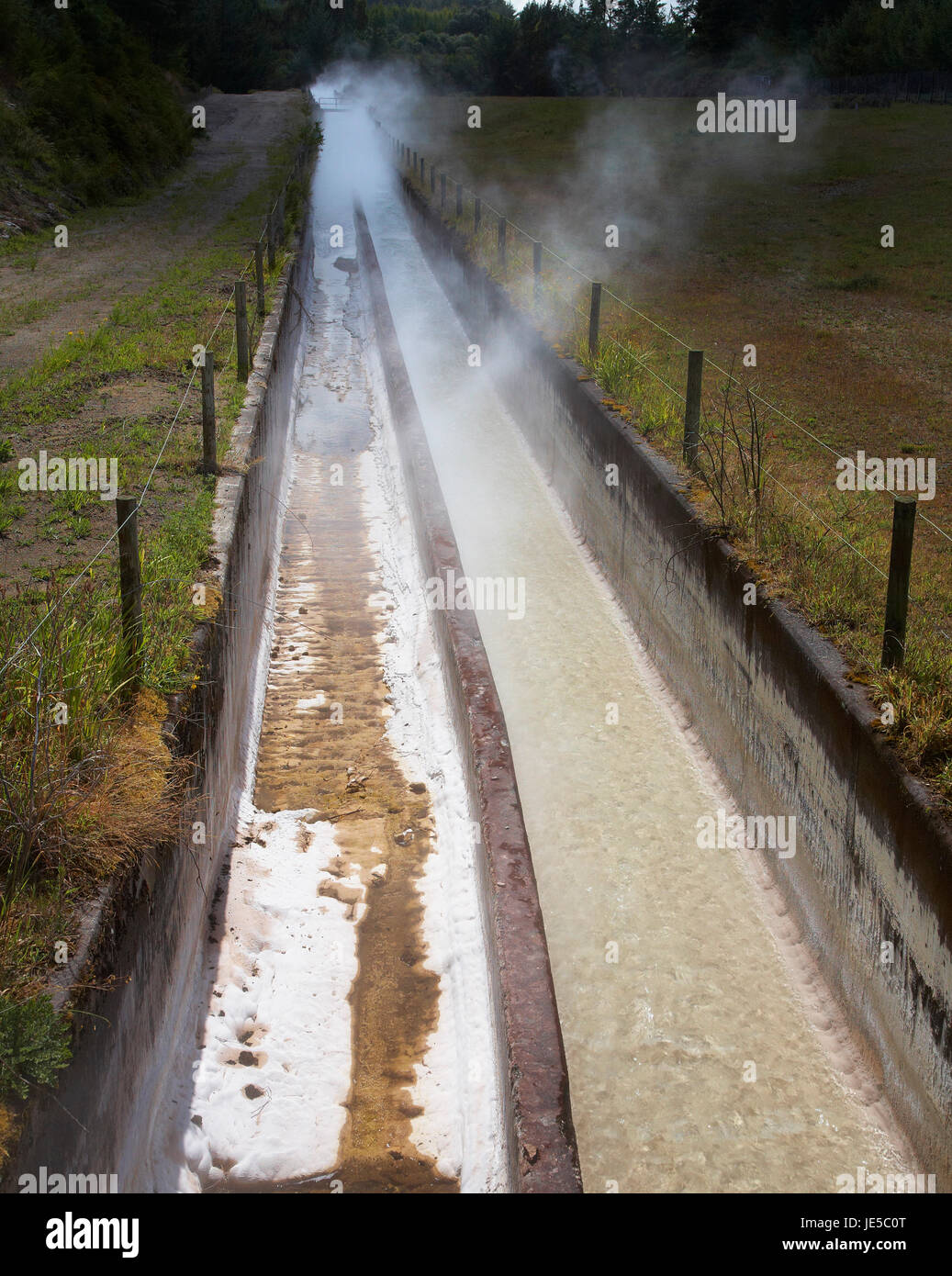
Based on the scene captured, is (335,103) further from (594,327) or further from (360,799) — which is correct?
(360,799)

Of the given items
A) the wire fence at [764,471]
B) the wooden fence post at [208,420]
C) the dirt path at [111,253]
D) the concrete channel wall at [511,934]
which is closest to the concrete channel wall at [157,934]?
the wooden fence post at [208,420]

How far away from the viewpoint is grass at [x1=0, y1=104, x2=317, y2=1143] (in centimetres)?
423

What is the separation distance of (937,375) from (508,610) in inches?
252

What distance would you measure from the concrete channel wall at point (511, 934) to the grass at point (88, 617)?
1.60 m

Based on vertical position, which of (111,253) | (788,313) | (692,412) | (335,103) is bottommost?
(692,412)

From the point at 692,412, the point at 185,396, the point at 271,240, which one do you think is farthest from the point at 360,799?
the point at 271,240

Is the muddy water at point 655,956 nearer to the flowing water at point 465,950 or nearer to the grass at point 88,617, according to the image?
the flowing water at point 465,950

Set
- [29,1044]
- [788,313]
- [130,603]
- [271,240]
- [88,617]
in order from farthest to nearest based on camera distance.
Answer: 1. [271,240]
2. [788,313]
3. [88,617]
4. [130,603]
5. [29,1044]

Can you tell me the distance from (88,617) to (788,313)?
44.3 feet

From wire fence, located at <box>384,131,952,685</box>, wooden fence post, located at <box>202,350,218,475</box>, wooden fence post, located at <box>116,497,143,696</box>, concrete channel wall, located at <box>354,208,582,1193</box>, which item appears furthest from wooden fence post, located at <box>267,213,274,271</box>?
wooden fence post, located at <box>116,497,143,696</box>

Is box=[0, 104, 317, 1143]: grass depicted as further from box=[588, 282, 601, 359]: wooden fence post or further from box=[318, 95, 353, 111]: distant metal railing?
box=[318, 95, 353, 111]: distant metal railing

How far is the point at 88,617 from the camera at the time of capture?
19.4ft

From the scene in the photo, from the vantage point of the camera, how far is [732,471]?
920cm
